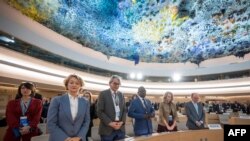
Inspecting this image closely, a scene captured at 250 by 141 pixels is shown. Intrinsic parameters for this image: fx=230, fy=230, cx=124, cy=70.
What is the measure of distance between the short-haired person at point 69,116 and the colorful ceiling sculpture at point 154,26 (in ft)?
27.9

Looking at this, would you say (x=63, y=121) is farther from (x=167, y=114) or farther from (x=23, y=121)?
(x=167, y=114)

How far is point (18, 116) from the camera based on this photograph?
2.74 meters

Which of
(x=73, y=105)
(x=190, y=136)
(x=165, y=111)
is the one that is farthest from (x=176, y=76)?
(x=73, y=105)

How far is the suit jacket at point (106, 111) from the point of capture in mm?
3023

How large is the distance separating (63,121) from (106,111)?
0.96 meters

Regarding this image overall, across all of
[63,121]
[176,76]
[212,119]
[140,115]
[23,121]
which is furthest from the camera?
[176,76]

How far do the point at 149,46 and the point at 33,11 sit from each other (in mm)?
11543

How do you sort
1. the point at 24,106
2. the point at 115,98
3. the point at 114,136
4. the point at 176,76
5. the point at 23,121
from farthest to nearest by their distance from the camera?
the point at 176,76 < the point at 115,98 < the point at 114,136 < the point at 24,106 < the point at 23,121

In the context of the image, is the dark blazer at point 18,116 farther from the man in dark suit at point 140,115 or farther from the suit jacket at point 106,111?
the man in dark suit at point 140,115

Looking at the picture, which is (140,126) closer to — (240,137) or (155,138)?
(155,138)

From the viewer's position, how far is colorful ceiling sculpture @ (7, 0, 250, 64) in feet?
41.7

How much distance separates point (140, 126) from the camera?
3930mm

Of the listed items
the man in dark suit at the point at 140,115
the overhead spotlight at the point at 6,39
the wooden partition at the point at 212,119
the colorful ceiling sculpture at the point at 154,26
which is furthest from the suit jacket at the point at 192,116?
the colorful ceiling sculpture at the point at 154,26

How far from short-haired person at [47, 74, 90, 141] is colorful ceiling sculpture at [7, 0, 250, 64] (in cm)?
849
